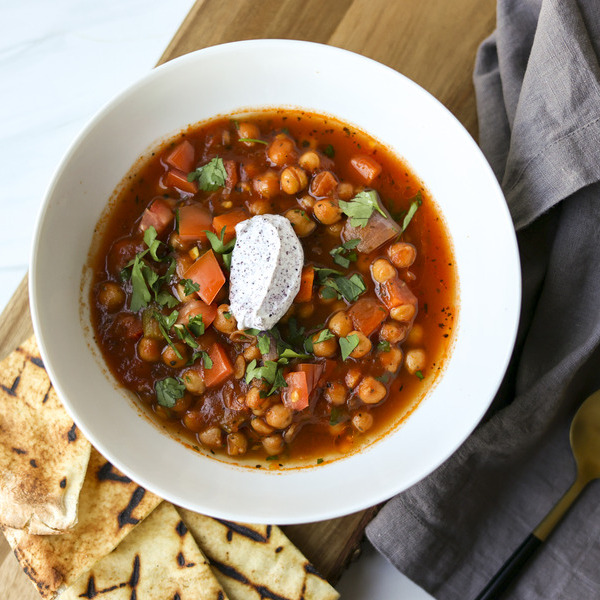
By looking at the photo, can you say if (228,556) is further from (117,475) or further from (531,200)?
(531,200)

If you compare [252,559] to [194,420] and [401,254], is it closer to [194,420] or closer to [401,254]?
[194,420]

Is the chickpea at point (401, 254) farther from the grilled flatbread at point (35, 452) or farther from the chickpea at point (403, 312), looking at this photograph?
the grilled flatbread at point (35, 452)

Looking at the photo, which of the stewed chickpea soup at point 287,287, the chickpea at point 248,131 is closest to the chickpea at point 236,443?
the stewed chickpea soup at point 287,287

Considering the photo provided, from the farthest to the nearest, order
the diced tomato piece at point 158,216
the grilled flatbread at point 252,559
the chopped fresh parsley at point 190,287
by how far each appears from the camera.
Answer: the grilled flatbread at point 252,559 → the diced tomato piece at point 158,216 → the chopped fresh parsley at point 190,287

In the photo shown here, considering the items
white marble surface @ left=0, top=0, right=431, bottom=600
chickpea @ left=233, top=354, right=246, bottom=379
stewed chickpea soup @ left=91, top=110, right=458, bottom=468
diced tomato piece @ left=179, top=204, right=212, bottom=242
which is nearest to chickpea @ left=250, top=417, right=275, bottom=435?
stewed chickpea soup @ left=91, top=110, right=458, bottom=468

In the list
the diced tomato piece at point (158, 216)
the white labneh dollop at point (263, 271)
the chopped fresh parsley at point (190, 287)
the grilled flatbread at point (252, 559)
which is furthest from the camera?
the grilled flatbread at point (252, 559)

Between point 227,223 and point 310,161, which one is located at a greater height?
point 310,161

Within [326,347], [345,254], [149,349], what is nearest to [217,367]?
[149,349]

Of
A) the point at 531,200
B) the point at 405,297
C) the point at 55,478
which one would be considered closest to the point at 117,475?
the point at 55,478
